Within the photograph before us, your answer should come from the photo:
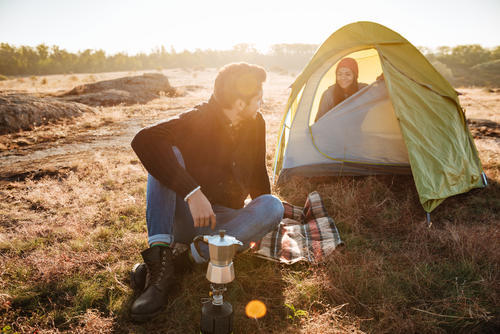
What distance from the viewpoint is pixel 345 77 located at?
3.88 metres

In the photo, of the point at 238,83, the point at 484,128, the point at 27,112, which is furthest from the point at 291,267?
the point at 27,112

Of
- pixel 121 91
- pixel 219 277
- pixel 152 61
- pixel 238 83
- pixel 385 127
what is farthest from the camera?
pixel 152 61

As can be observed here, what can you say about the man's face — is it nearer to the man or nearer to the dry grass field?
the man

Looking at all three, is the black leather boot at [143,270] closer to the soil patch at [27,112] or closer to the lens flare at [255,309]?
the lens flare at [255,309]

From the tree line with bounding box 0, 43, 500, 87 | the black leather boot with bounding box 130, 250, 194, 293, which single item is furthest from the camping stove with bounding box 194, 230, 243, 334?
the tree line with bounding box 0, 43, 500, 87

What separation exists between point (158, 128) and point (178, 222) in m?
0.69

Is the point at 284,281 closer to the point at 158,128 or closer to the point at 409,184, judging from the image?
the point at 158,128

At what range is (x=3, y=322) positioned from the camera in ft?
5.39

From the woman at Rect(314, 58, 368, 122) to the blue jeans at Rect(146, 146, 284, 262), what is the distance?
2338 mm

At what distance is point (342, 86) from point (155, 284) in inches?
134

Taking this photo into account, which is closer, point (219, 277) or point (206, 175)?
point (219, 277)

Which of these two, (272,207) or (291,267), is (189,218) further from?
(291,267)

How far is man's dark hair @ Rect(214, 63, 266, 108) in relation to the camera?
1.81 metres

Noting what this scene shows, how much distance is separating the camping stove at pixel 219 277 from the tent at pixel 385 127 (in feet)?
7.28
